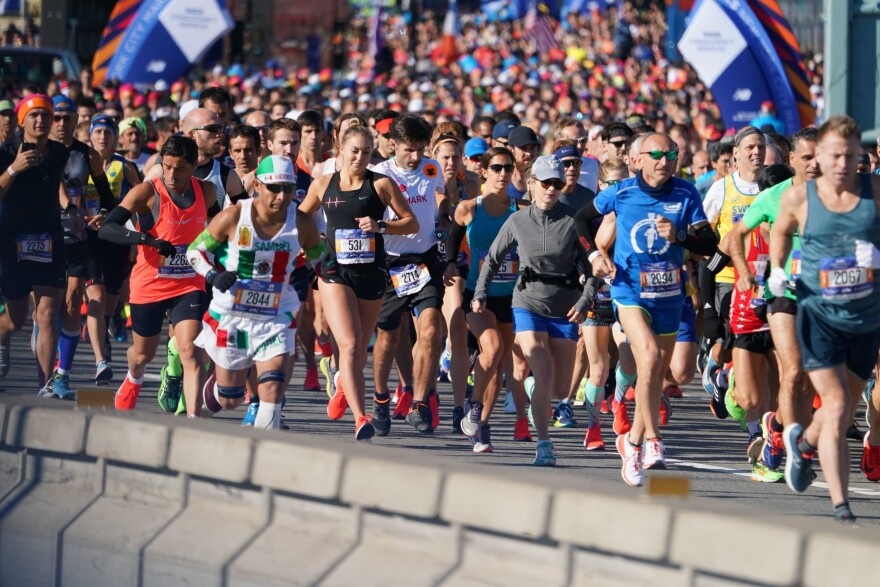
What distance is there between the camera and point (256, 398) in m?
11.1

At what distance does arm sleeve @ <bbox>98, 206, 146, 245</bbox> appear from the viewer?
33.0 feet

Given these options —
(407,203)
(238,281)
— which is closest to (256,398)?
(407,203)

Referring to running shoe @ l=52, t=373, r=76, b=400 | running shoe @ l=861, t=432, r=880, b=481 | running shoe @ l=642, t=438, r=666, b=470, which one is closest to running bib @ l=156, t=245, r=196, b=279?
running shoe @ l=52, t=373, r=76, b=400

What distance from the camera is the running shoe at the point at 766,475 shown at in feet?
32.1

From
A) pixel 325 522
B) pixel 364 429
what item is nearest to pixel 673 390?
pixel 364 429

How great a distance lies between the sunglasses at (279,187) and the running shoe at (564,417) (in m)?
3.62

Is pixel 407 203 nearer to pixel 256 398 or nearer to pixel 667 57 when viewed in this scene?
pixel 256 398

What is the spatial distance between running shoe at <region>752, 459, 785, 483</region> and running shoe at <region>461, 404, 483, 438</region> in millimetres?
1749

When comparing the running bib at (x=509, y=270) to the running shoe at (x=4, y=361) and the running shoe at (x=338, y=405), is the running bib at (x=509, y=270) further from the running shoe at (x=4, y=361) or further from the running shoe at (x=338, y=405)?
the running shoe at (x=4, y=361)

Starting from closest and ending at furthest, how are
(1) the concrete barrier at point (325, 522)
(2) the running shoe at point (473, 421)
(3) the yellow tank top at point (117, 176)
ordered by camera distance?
(1) the concrete barrier at point (325, 522), (2) the running shoe at point (473, 421), (3) the yellow tank top at point (117, 176)

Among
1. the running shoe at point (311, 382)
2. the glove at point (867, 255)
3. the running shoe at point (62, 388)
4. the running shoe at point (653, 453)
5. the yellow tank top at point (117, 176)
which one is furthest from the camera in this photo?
the yellow tank top at point (117, 176)

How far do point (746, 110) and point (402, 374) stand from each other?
28.8 ft

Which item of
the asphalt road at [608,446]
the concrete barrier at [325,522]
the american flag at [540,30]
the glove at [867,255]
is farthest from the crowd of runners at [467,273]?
the american flag at [540,30]

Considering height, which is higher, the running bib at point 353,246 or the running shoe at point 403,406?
the running bib at point 353,246
